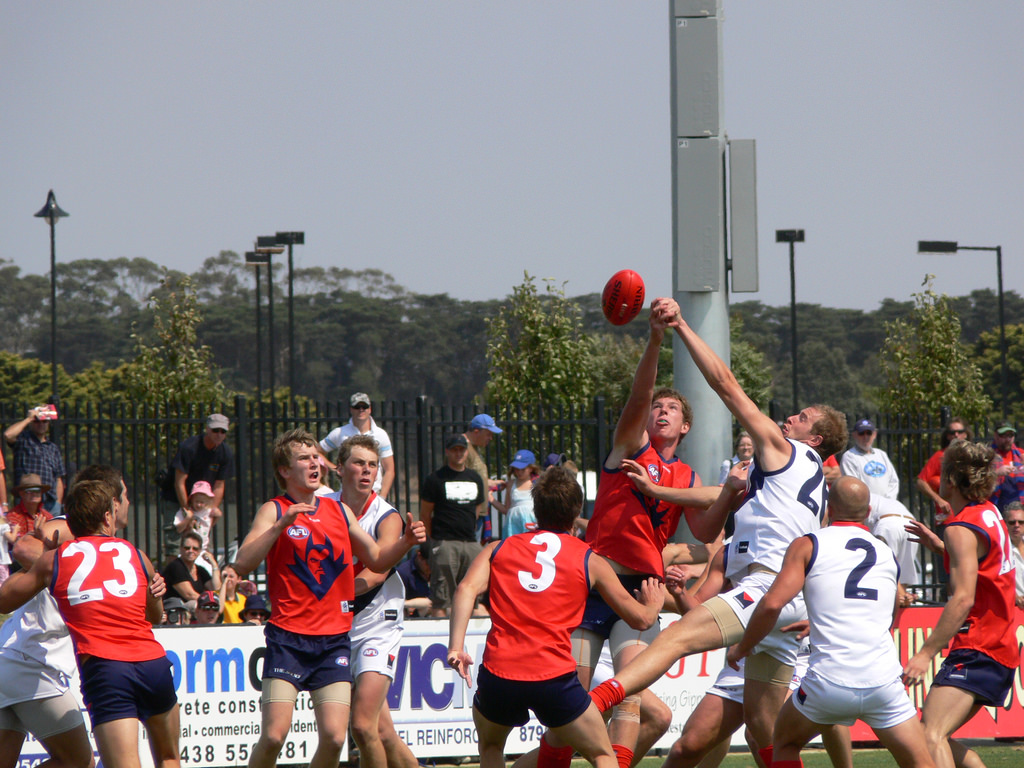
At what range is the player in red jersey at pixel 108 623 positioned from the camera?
541 centimetres

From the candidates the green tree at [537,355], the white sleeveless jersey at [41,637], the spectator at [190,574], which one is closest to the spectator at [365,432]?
the spectator at [190,574]

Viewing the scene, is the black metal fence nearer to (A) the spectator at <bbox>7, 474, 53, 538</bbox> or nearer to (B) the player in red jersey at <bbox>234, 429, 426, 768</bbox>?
(A) the spectator at <bbox>7, 474, 53, 538</bbox>

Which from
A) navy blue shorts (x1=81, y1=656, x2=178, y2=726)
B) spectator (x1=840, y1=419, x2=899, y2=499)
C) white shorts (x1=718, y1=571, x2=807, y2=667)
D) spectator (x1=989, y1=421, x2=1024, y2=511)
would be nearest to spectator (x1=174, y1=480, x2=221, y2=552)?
navy blue shorts (x1=81, y1=656, x2=178, y2=726)

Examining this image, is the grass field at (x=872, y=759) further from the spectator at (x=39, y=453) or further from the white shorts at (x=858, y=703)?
the spectator at (x=39, y=453)

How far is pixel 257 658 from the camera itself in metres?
8.80

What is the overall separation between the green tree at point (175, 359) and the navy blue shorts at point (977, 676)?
2621cm

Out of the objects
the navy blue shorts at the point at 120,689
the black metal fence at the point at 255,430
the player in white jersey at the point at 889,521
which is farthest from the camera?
the black metal fence at the point at 255,430

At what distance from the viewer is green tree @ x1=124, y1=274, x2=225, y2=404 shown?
3055 centimetres

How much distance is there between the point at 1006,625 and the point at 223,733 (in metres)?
5.57

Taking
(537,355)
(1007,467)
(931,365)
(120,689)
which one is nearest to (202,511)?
(120,689)

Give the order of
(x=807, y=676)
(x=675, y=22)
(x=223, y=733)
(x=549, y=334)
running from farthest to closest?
(x=549, y=334) < (x=675, y=22) < (x=223, y=733) < (x=807, y=676)

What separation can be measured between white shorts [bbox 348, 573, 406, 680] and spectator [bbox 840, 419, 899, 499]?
6.72 metres

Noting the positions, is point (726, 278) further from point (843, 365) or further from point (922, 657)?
point (843, 365)

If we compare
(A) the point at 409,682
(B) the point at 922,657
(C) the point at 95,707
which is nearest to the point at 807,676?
(B) the point at 922,657
